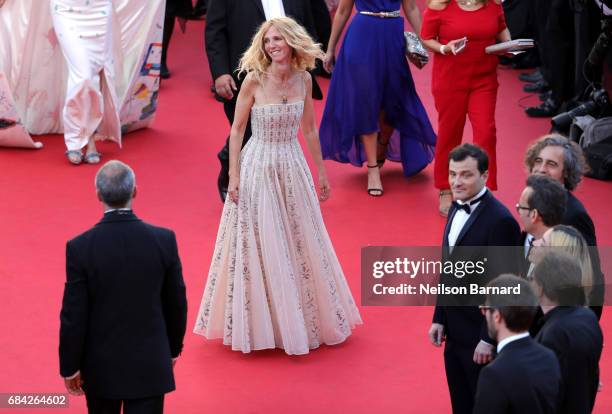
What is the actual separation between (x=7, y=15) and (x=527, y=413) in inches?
259

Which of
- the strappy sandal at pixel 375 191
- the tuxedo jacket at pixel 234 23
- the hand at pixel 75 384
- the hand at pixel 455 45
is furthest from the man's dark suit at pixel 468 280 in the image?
the strappy sandal at pixel 375 191

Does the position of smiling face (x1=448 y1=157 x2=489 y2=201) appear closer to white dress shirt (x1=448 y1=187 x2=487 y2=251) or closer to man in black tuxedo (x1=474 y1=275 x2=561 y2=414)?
white dress shirt (x1=448 y1=187 x2=487 y2=251)

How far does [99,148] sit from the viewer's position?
30.4ft

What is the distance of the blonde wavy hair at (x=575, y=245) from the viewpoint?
429 cm

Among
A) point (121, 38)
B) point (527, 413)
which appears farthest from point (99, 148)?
point (527, 413)

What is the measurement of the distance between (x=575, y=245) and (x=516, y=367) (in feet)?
2.62

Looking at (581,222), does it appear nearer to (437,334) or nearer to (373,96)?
(437,334)

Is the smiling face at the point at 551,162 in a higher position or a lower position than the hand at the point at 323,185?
higher

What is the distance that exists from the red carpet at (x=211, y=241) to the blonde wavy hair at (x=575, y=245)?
137 cm

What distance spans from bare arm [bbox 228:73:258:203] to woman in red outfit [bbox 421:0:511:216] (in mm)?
1936

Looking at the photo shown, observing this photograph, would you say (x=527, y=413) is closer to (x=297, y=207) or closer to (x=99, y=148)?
(x=297, y=207)

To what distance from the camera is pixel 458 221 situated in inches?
192

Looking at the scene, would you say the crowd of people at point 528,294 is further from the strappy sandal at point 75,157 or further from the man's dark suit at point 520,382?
the strappy sandal at point 75,157

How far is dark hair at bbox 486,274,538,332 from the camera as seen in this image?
12.3 feet
